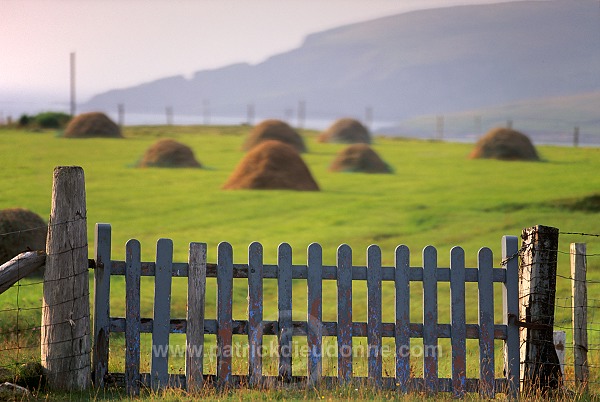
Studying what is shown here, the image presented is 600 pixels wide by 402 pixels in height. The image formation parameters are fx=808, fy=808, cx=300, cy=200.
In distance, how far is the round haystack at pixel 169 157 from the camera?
32.6 m

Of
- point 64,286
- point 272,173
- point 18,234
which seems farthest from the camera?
point 272,173

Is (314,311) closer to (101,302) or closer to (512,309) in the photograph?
(512,309)

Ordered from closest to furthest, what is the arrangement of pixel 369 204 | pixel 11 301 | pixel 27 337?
pixel 27 337, pixel 11 301, pixel 369 204

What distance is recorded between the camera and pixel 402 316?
7340 millimetres

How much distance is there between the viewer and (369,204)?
23.6 meters

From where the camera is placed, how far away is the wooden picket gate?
7.28 metres

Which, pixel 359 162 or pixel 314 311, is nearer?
pixel 314 311

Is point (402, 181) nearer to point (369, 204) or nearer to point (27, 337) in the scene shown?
point (369, 204)

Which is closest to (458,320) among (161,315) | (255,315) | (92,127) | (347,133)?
(255,315)

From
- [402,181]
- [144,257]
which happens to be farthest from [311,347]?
[402,181]

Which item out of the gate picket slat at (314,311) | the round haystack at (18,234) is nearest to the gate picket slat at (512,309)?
the gate picket slat at (314,311)

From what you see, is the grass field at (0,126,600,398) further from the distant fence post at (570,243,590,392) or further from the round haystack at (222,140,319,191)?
the distant fence post at (570,243,590,392)

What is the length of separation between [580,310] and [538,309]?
0.61 meters

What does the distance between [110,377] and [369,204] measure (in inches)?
654
